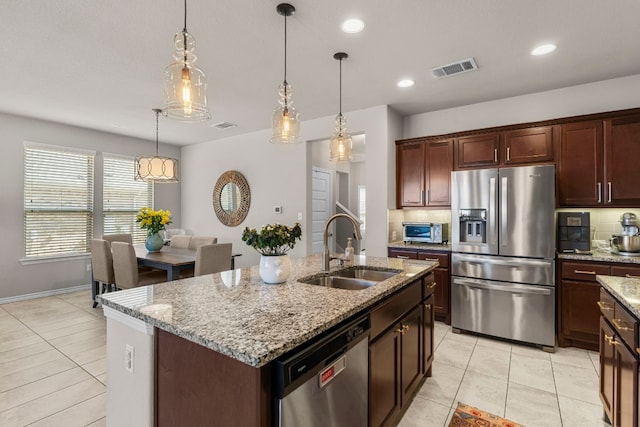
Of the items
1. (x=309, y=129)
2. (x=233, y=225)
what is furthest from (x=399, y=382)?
(x=233, y=225)

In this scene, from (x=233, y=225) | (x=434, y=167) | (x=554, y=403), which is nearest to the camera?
(x=554, y=403)

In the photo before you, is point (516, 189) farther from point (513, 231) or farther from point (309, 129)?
point (309, 129)

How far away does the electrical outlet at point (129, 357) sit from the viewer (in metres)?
1.47

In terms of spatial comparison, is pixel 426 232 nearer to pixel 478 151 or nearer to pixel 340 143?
pixel 478 151

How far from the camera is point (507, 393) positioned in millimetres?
2443

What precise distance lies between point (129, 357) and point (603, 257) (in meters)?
3.82

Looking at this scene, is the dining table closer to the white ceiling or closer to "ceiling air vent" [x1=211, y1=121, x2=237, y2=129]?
the white ceiling

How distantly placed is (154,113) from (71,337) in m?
3.04

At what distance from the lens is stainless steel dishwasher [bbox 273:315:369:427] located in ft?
3.53

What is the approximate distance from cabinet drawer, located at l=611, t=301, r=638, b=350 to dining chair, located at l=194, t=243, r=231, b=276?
3.39 meters

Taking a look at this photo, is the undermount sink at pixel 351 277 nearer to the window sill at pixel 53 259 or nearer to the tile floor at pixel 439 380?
the tile floor at pixel 439 380

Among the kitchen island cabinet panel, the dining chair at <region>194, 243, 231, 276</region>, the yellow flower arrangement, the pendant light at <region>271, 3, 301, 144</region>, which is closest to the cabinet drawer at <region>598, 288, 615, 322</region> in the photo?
the kitchen island cabinet panel

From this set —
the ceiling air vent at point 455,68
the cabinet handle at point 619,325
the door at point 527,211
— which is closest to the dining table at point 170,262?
the ceiling air vent at point 455,68

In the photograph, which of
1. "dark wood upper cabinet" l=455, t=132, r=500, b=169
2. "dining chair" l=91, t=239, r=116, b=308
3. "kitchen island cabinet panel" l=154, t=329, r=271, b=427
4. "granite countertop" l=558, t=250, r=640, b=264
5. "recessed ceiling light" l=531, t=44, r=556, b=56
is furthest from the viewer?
"dining chair" l=91, t=239, r=116, b=308
